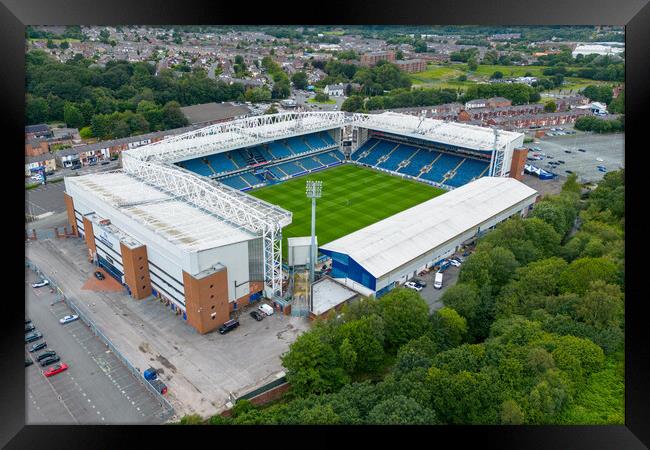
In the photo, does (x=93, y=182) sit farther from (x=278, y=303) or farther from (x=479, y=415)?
(x=479, y=415)

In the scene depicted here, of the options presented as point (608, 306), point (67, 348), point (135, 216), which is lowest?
point (67, 348)

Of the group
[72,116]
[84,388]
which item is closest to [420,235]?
[84,388]

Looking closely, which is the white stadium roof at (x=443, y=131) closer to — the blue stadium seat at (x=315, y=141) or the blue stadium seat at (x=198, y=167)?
the blue stadium seat at (x=315, y=141)

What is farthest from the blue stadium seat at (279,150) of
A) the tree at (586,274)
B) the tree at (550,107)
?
the tree at (550,107)

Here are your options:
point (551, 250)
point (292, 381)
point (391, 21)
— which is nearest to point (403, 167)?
point (551, 250)

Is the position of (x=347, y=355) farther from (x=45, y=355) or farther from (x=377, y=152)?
(x=377, y=152)
